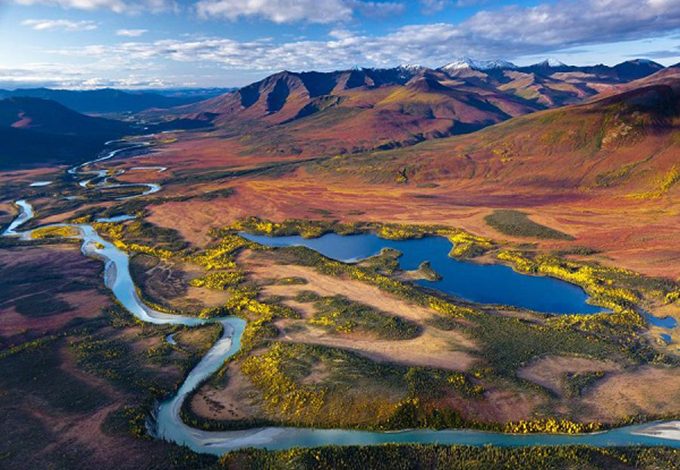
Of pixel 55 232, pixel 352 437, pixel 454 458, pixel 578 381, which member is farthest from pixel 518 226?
pixel 55 232

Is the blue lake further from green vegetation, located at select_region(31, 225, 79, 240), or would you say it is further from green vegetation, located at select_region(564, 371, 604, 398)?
green vegetation, located at select_region(31, 225, 79, 240)

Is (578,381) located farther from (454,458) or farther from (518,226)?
(518,226)

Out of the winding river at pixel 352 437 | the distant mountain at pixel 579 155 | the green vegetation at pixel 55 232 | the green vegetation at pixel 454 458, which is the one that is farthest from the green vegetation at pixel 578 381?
the green vegetation at pixel 55 232

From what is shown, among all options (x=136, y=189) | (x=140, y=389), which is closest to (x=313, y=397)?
(x=140, y=389)

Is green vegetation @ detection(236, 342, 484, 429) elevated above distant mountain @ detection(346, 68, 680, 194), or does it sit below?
below

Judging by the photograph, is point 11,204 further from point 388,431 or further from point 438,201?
point 388,431

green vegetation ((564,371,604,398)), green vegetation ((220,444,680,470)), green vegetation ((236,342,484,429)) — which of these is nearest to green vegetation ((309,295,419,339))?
green vegetation ((236,342,484,429))
